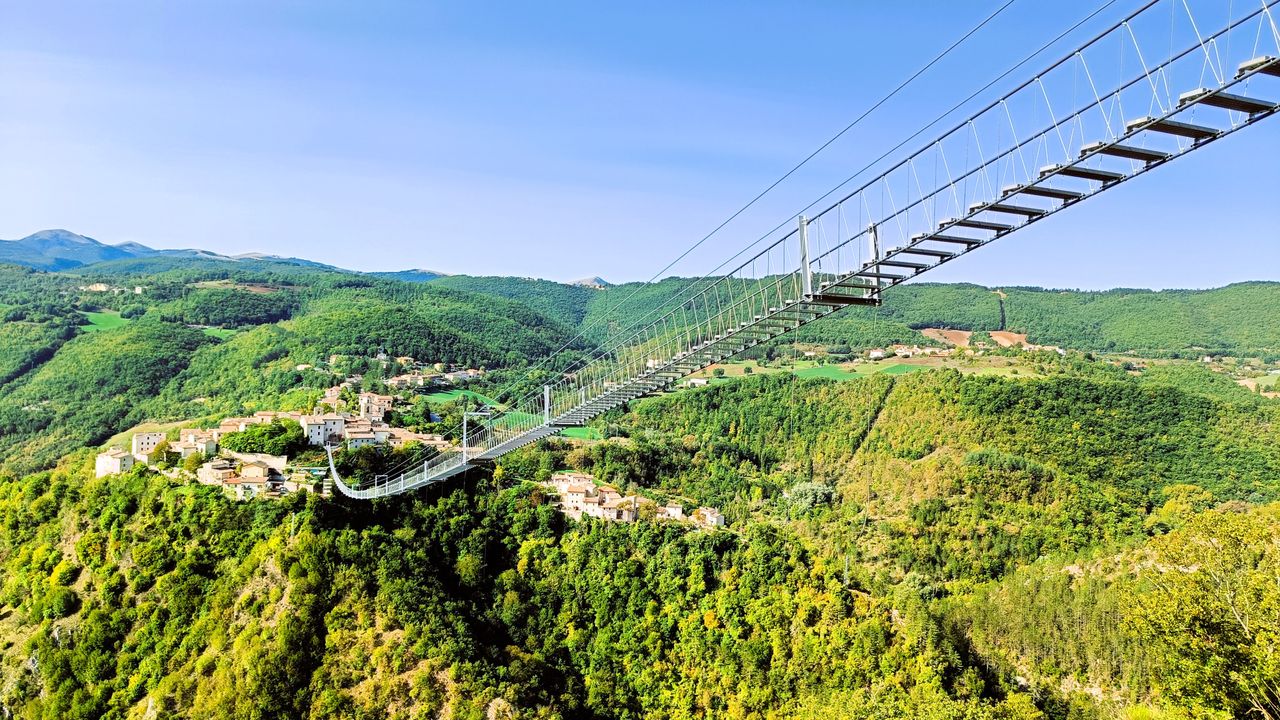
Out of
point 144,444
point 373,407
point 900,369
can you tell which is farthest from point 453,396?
point 900,369

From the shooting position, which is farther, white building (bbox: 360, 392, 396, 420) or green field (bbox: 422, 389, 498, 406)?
green field (bbox: 422, 389, 498, 406)

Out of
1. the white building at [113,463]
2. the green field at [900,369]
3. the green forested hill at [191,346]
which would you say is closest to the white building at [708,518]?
the green forested hill at [191,346]

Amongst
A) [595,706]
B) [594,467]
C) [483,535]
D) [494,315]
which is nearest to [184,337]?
[494,315]

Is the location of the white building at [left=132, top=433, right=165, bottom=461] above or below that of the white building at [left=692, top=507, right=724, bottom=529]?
above

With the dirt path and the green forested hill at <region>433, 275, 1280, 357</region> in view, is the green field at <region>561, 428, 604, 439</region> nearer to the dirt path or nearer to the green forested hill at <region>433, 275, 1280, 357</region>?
the green forested hill at <region>433, 275, 1280, 357</region>

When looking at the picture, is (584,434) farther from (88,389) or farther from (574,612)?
(88,389)

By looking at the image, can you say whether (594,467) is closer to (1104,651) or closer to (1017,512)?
(1017,512)

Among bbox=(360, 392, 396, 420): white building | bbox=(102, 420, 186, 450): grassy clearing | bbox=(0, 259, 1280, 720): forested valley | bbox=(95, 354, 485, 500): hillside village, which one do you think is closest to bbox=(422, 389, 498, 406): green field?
bbox=(0, 259, 1280, 720): forested valley
